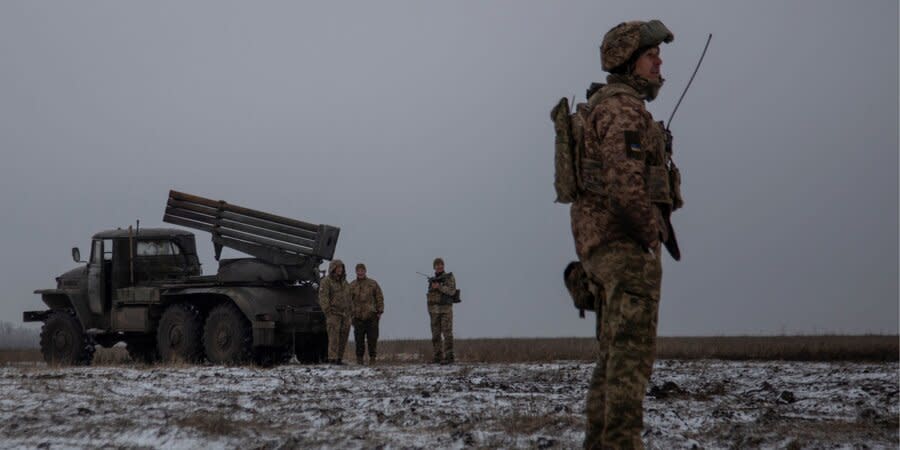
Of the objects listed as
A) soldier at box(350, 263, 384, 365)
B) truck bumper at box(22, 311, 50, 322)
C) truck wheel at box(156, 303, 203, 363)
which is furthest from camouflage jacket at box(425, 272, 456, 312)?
truck bumper at box(22, 311, 50, 322)

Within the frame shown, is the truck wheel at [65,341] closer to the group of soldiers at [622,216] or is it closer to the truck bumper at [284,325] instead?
the truck bumper at [284,325]

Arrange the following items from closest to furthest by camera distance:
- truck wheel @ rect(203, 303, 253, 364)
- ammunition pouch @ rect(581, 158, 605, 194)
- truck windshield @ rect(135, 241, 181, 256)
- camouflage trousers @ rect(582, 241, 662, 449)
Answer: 1. camouflage trousers @ rect(582, 241, 662, 449)
2. ammunition pouch @ rect(581, 158, 605, 194)
3. truck wheel @ rect(203, 303, 253, 364)
4. truck windshield @ rect(135, 241, 181, 256)

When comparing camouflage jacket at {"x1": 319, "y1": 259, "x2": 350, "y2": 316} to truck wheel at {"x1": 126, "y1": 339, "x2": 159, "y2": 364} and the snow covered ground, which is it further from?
the snow covered ground

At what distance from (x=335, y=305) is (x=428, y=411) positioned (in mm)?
9954

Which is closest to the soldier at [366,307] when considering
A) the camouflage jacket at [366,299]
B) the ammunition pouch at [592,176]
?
the camouflage jacket at [366,299]

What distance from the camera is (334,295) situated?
1825 centimetres

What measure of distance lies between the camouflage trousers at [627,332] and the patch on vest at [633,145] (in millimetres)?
422

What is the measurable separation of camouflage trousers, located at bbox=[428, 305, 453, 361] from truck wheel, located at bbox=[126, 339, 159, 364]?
19.2 feet

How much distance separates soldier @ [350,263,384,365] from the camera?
18875 mm

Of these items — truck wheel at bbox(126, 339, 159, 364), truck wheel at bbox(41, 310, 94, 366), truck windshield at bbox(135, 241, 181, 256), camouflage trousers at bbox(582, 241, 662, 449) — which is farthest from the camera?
truck wheel at bbox(126, 339, 159, 364)

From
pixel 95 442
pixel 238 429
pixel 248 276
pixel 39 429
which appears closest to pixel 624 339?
pixel 238 429

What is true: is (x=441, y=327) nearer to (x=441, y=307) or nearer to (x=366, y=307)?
(x=441, y=307)

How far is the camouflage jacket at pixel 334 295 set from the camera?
1822cm

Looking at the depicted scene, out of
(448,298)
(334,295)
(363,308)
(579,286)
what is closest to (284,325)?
(334,295)
